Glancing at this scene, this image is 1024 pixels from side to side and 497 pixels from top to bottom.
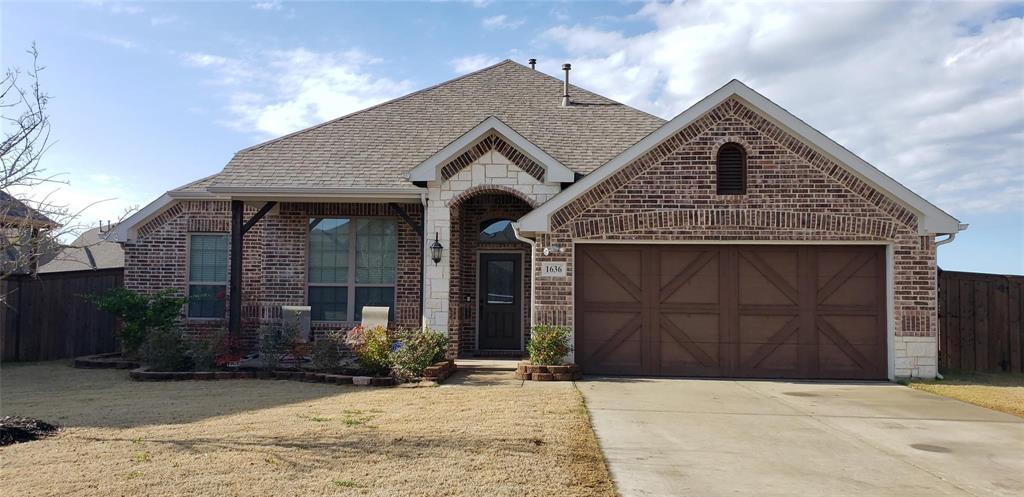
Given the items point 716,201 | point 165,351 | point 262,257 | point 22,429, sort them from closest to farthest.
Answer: point 22,429 < point 165,351 < point 716,201 < point 262,257

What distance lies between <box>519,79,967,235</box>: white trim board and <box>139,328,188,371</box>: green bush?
5774 mm

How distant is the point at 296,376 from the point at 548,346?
3.94 metres

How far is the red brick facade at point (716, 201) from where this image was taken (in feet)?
38.5

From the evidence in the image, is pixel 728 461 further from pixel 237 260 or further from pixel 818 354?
pixel 237 260

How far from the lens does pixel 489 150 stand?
12.9 metres

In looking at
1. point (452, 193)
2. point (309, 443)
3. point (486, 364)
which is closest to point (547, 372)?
point (486, 364)

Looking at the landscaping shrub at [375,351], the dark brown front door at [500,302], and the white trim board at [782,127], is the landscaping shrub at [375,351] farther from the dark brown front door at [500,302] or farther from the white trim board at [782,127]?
the dark brown front door at [500,302]

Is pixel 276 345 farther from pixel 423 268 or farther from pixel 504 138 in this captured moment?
pixel 504 138

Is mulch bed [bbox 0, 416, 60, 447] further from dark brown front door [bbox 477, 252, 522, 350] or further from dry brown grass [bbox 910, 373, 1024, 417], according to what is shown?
dry brown grass [bbox 910, 373, 1024, 417]

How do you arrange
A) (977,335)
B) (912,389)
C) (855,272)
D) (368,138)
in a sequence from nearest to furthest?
(912,389) → (855,272) → (977,335) → (368,138)

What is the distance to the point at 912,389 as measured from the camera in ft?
35.9

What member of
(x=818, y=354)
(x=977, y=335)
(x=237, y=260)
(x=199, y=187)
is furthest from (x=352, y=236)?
(x=977, y=335)

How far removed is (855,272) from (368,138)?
31.4 feet

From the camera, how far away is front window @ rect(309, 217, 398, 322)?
14.3m
